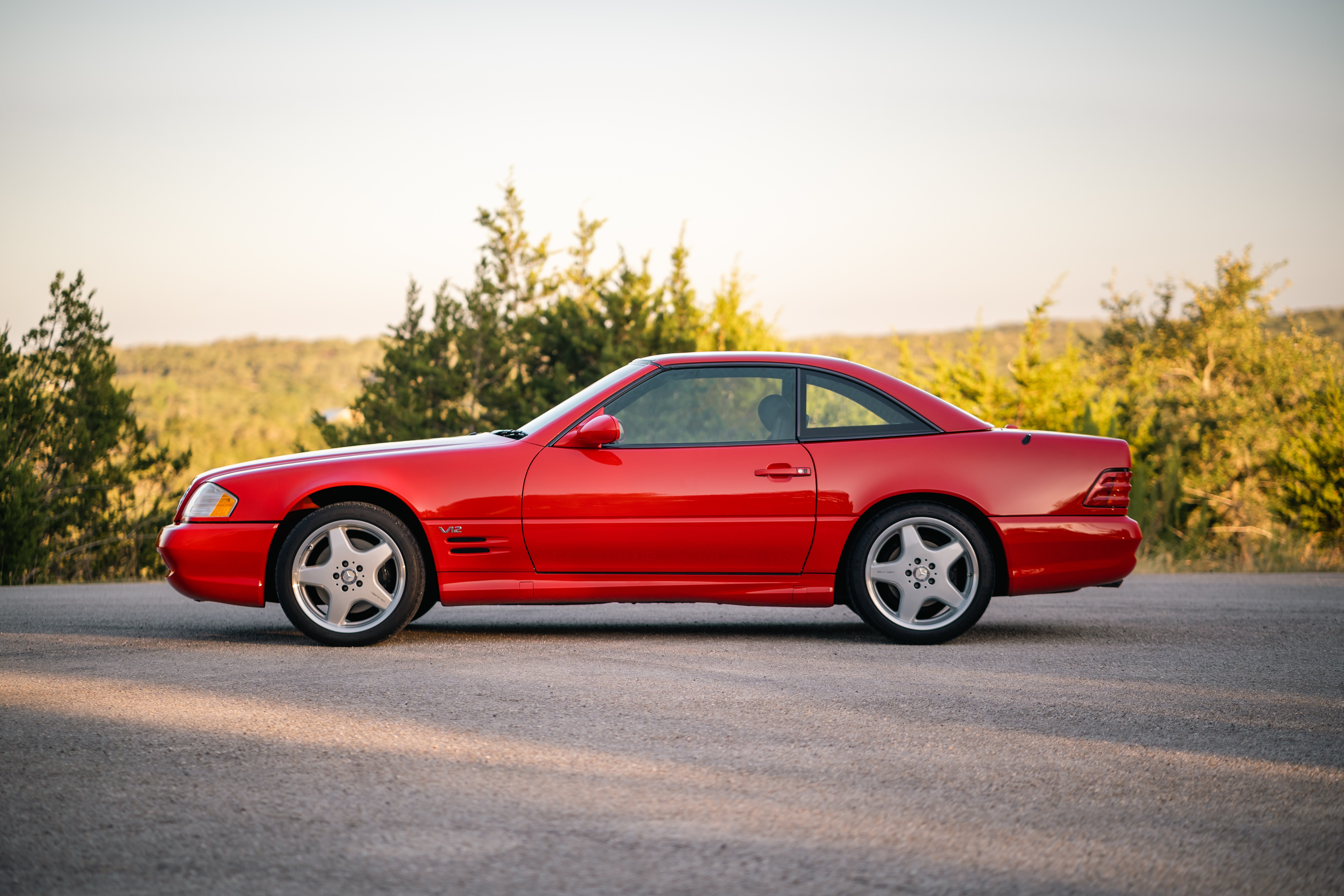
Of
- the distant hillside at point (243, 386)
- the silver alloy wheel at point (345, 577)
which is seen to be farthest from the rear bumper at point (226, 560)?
the distant hillside at point (243, 386)

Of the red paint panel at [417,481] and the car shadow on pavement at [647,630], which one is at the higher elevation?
the red paint panel at [417,481]

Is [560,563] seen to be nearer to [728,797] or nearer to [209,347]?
[728,797]

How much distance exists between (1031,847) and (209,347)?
118887 millimetres

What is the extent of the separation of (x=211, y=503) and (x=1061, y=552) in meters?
4.51

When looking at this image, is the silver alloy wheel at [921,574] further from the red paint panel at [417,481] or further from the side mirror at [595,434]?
the red paint panel at [417,481]

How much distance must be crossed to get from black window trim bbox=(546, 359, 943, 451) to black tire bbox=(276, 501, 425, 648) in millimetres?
950

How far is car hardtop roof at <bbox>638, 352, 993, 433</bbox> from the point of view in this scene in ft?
20.8

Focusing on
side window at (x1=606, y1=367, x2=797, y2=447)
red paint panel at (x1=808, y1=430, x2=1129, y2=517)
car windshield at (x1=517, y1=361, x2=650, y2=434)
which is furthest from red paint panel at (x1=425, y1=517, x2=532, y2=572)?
red paint panel at (x1=808, y1=430, x2=1129, y2=517)

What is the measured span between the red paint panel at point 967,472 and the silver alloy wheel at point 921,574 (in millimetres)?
192

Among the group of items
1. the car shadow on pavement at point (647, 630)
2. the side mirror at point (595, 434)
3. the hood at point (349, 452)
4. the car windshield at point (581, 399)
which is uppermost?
the car windshield at point (581, 399)

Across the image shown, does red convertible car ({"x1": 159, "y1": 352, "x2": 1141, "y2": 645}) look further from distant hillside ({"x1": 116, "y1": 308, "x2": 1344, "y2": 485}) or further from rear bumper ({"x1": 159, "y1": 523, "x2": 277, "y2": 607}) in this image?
distant hillside ({"x1": 116, "y1": 308, "x2": 1344, "y2": 485})

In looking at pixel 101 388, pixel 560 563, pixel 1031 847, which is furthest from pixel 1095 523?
pixel 101 388

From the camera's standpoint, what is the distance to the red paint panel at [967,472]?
6.13 metres

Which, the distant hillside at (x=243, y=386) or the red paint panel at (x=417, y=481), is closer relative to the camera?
the red paint panel at (x=417, y=481)
